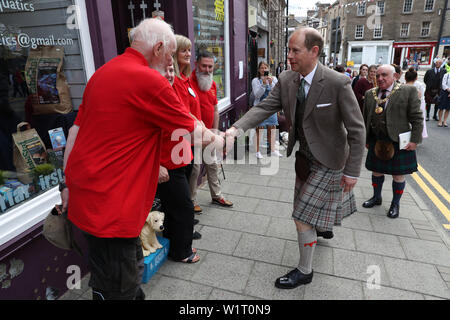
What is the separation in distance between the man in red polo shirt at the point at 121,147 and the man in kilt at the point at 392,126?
9.90 ft

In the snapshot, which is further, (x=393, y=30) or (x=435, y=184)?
(x=393, y=30)

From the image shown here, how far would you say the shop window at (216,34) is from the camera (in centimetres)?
541

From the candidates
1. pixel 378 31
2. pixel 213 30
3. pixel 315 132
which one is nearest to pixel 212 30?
pixel 213 30

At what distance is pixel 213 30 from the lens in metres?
6.30

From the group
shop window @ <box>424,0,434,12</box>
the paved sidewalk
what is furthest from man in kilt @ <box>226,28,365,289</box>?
shop window @ <box>424,0,434,12</box>

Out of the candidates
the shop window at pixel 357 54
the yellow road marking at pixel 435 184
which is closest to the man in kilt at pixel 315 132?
the yellow road marking at pixel 435 184

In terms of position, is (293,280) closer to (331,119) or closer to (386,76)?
(331,119)

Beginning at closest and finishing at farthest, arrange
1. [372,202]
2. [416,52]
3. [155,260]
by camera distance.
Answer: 1. [155,260]
2. [372,202]
3. [416,52]

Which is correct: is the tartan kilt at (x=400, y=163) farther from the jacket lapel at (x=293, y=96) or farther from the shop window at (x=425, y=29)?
the shop window at (x=425, y=29)

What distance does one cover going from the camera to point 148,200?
189 centimetres

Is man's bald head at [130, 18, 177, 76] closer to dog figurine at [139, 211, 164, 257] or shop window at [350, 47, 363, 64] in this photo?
dog figurine at [139, 211, 164, 257]

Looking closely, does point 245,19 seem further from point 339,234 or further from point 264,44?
point 264,44

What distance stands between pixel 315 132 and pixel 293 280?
1.34 meters

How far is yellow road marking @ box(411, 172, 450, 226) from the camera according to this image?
430cm
